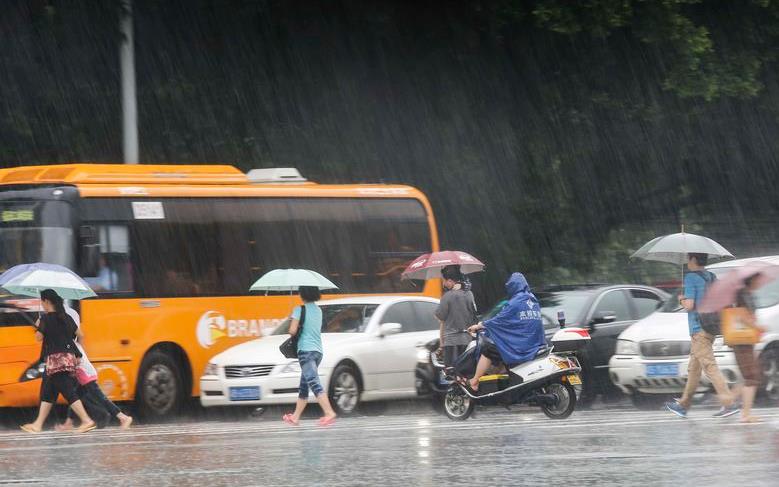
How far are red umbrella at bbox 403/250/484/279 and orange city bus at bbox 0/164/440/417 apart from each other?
212cm

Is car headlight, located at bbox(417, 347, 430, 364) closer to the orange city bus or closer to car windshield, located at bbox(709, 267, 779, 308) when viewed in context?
the orange city bus

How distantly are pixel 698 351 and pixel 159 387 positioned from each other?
22.8 ft

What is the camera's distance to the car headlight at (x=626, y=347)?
1748cm

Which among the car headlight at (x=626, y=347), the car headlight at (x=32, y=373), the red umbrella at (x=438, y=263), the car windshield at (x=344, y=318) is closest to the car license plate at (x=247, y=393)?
the car windshield at (x=344, y=318)

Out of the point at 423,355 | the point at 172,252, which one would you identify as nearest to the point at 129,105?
the point at 172,252

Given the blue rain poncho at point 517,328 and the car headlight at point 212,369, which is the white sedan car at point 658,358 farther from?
the car headlight at point 212,369

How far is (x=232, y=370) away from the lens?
57.4ft

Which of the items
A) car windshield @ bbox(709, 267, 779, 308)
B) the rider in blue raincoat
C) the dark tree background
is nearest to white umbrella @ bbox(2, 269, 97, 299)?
the rider in blue raincoat

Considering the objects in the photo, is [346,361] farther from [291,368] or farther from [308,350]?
[308,350]

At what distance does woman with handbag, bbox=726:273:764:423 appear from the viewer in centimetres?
1423

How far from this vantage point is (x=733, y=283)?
1430 centimetres

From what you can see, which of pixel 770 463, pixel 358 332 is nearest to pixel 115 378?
pixel 358 332

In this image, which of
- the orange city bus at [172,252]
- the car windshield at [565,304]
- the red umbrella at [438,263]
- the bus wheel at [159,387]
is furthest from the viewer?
the car windshield at [565,304]

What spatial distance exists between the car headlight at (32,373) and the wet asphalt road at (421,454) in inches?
51.3
